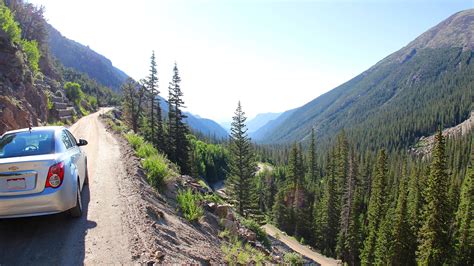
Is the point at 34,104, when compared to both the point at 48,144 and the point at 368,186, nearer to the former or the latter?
the point at 48,144

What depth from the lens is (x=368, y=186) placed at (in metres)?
77.4

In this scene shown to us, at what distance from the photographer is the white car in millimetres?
6516

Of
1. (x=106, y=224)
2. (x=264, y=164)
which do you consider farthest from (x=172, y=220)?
(x=264, y=164)

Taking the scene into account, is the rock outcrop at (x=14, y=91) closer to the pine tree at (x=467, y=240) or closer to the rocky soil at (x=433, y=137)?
the pine tree at (x=467, y=240)

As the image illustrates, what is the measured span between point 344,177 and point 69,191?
210 feet

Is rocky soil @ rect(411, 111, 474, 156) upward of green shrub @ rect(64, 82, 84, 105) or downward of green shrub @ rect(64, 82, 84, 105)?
downward

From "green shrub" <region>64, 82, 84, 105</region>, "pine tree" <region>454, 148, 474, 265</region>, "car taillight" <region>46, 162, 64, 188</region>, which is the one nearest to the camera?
"car taillight" <region>46, 162, 64, 188</region>

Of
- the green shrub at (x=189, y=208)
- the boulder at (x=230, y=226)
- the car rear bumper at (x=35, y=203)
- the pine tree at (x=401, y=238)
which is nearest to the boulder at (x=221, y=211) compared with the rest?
the boulder at (x=230, y=226)

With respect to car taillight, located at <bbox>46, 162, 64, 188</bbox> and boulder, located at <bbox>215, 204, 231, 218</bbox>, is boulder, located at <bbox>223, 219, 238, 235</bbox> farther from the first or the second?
car taillight, located at <bbox>46, 162, 64, 188</bbox>

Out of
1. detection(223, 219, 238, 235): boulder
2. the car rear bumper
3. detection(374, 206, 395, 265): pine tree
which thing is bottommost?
detection(374, 206, 395, 265): pine tree

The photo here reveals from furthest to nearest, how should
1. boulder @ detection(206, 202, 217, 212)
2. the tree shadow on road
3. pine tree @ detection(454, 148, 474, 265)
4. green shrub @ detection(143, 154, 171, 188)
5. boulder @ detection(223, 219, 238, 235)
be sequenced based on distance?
pine tree @ detection(454, 148, 474, 265) < boulder @ detection(206, 202, 217, 212) < green shrub @ detection(143, 154, 171, 188) < boulder @ detection(223, 219, 238, 235) < the tree shadow on road

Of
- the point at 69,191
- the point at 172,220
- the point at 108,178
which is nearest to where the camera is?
the point at 69,191

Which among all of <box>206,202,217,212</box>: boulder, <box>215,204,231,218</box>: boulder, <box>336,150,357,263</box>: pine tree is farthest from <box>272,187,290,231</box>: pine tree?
<box>206,202,217,212</box>: boulder

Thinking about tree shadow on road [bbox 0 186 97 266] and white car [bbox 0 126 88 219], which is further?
white car [bbox 0 126 88 219]
